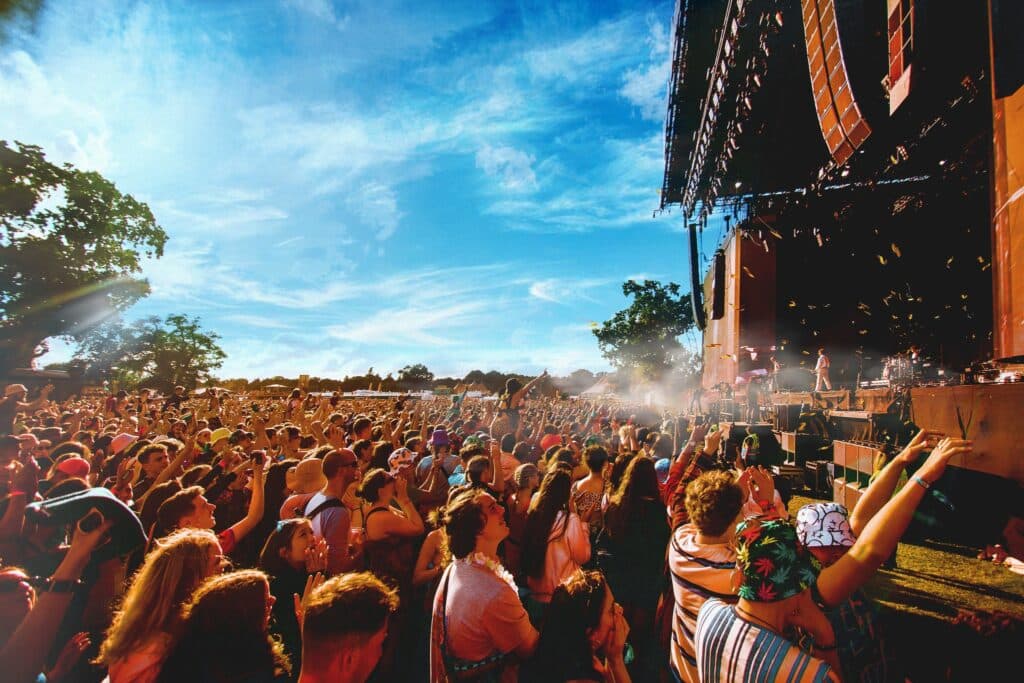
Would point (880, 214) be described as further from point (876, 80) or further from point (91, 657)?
point (91, 657)

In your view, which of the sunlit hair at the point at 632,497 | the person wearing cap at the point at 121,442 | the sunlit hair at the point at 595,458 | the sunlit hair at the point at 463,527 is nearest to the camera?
the sunlit hair at the point at 463,527

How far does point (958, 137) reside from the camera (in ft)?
29.2

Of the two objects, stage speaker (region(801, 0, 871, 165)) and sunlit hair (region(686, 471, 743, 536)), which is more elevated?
stage speaker (region(801, 0, 871, 165))

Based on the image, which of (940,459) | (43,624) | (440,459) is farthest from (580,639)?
(440,459)

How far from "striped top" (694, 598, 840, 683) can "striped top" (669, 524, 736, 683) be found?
0.30m

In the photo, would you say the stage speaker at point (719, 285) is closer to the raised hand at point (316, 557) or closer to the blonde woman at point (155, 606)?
the raised hand at point (316, 557)

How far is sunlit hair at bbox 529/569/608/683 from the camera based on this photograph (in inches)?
76.8

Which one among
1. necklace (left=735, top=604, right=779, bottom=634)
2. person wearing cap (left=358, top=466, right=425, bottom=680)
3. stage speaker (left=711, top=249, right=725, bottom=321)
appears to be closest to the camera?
necklace (left=735, top=604, right=779, bottom=634)

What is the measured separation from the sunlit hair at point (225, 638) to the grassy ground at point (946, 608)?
250 cm

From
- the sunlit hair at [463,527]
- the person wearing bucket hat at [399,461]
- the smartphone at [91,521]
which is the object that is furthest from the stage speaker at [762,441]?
the smartphone at [91,521]

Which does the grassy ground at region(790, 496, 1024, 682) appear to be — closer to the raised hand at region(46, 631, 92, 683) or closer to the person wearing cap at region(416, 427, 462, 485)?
the raised hand at region(46, 631, 92, 683)

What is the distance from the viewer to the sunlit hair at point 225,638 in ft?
5.37

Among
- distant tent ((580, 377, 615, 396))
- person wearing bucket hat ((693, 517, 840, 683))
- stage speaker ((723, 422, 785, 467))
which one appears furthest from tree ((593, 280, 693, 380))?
person wearing bucket hat ((693, 517, 840, 683))

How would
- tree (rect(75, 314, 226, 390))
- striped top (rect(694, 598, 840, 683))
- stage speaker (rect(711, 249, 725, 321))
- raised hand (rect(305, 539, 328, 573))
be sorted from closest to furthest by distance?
striped top (rect(694, 598, 840, 683)), raised hand (rect(305, 539, 328, 573)), stage speaker (rect(711, 249, 725, 321)), tree (rect(75, 314, 226, 390))
